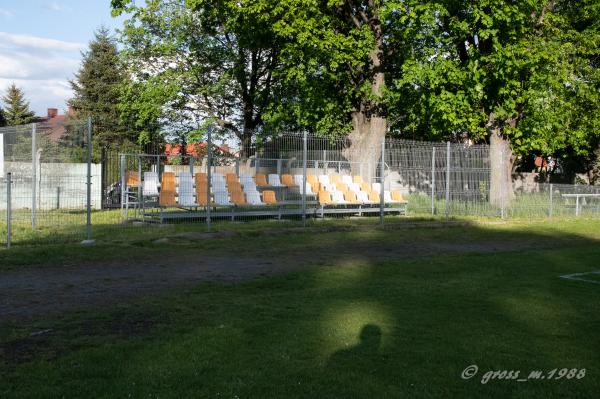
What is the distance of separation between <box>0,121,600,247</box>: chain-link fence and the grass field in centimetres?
426

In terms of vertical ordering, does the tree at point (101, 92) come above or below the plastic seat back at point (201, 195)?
above

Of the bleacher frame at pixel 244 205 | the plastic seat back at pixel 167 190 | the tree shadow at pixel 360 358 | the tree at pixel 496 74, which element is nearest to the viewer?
the tree shadow at pixel 360 358

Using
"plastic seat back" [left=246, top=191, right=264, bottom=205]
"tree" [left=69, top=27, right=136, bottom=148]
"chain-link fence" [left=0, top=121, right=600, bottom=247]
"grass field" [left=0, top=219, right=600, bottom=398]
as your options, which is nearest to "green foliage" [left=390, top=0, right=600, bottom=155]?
"chain-link fence" [left=0, top=121, right=600, bottom=247]

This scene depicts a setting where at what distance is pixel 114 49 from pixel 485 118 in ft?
123

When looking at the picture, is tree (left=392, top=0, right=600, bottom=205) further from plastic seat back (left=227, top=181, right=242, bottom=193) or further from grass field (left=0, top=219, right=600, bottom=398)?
grass field (left=0, top=219, right=600, bottom=398)

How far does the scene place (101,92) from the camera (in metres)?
54.0

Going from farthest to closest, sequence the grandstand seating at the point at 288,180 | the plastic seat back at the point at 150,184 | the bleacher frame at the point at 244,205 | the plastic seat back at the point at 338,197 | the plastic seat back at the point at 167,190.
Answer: the plastic seat back at the point at 338,197 < the grandstand seating at the point at 288,180 < the plastic seat back at the point at 150,184 < the bleacher frame at the point at 244,205 < the plastic seat back at the point at 167,190

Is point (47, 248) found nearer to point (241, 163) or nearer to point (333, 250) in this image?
point (333, 250)

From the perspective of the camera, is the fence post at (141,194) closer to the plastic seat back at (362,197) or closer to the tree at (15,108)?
the plastic seat back at (362,197)

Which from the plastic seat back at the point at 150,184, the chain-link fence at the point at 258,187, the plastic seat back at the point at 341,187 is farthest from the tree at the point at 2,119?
the plastic seat back at the point at 341,187

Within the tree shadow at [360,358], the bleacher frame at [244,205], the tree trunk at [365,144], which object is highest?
the tree trunk at [365,144]

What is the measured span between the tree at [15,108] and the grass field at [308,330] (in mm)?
52373

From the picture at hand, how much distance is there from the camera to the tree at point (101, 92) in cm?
5241

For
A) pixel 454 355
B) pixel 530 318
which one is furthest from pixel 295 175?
pixel 454 355
